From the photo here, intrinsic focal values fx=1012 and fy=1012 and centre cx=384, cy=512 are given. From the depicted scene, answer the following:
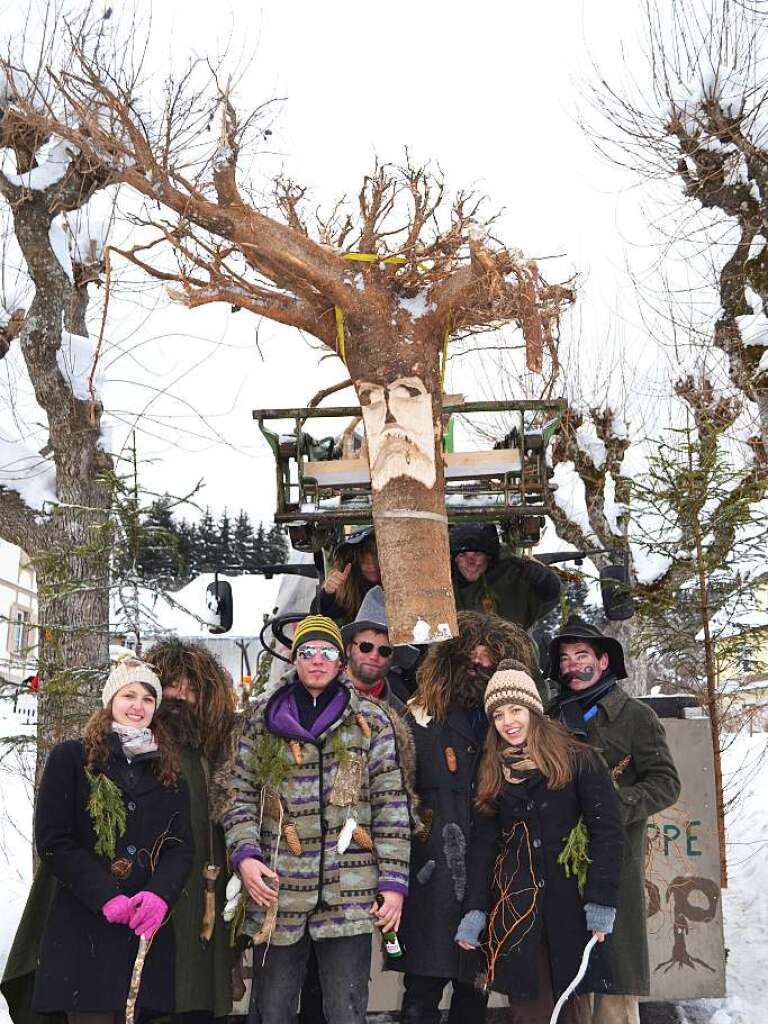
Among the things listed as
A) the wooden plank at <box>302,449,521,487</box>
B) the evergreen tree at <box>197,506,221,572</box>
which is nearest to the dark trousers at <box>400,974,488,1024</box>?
the wooden plank at <box>302,449,521,487</box>

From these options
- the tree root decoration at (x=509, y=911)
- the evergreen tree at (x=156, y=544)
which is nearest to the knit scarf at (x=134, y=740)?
the tree root decoration at (x=509, y=911)

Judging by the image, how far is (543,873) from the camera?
11.7 feet

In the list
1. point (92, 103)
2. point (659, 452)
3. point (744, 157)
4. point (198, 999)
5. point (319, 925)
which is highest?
point (744, 157)

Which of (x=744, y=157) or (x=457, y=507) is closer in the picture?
(x=457, y=507)

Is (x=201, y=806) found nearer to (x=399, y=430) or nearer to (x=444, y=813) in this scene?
(x=444, y=813)

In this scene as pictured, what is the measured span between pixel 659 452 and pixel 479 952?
206 inches

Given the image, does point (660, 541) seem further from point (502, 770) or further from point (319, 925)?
point (319, 925)

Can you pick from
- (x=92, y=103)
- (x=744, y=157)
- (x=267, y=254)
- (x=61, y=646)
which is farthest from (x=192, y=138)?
(x=744, y=157)

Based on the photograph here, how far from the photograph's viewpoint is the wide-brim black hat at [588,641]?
4.27 m

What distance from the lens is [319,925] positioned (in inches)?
135

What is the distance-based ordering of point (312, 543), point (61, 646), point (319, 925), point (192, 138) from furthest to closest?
1. point (61, 646)
2. point (192, 138)
3. point (312, 543)
4. point (319, 925)

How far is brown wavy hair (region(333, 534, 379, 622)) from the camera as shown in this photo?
5.83 metres

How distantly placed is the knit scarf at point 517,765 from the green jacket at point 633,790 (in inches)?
16.6

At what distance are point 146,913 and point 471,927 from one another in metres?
1.10
